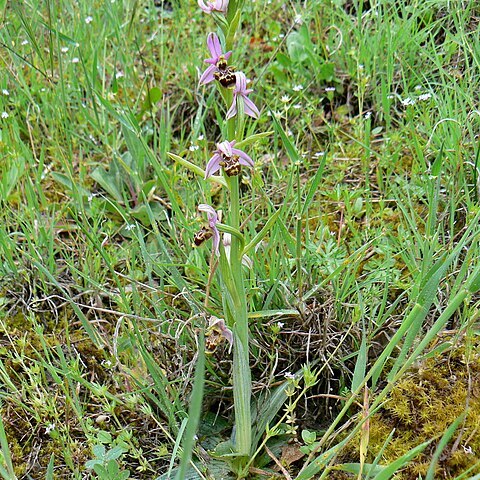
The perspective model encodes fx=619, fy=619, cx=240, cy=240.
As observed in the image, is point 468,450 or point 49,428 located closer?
point 468,450

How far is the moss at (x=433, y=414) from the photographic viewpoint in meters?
1.40

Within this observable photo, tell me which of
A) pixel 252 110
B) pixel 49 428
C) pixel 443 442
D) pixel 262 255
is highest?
pixel 252 110

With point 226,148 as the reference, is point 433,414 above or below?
below

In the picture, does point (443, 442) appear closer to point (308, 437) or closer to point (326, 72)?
point (308, 437)

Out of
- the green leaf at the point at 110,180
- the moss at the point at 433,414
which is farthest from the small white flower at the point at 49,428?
the green leaf at the point at 110,180

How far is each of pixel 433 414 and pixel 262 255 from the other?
657 millimetres

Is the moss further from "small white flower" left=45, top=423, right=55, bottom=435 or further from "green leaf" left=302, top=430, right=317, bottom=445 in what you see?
"small white flower" left=45, top=423, right=55, bottom=435

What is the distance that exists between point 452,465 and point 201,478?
1.94 feet

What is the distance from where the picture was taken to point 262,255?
6.11 ft

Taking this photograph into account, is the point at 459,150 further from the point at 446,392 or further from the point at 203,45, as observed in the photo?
the point at 203,45

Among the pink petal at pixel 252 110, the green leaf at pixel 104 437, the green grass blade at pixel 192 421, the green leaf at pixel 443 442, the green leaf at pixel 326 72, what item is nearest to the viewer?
the green grass blade at pixel 192 421

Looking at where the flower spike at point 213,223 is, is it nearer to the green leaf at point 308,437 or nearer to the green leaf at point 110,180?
the green leaf at point 308,437

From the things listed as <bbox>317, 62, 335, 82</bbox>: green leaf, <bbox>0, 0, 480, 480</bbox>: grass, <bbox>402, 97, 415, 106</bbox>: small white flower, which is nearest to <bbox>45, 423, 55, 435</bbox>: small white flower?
<bbox>0, 0, 480, 480</bbox>: grass

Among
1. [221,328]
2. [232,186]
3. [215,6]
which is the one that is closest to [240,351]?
[221,328]
